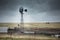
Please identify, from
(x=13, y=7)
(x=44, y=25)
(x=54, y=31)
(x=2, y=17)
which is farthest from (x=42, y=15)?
(x=2, y=17)

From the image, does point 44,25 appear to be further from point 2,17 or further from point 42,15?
point 2,17

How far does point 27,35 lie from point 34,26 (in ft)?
0.83

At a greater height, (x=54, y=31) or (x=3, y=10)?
(x=3, y=10)

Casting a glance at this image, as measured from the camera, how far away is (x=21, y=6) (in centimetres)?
360

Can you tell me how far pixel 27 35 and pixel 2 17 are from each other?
688mm

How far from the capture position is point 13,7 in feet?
11.8

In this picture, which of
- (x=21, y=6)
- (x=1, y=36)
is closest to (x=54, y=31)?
(x=21, y=6)

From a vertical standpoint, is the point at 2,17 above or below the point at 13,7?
below

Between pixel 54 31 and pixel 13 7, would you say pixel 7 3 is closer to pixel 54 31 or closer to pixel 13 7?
pixel 13 7

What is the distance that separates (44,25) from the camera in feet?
11.7

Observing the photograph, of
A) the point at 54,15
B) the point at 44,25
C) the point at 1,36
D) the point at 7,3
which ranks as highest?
the point at 7,3

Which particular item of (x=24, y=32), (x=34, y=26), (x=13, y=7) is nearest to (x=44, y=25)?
(x=34, y=26)

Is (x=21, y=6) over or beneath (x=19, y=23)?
over

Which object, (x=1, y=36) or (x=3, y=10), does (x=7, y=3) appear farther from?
(x=1, y=36)
